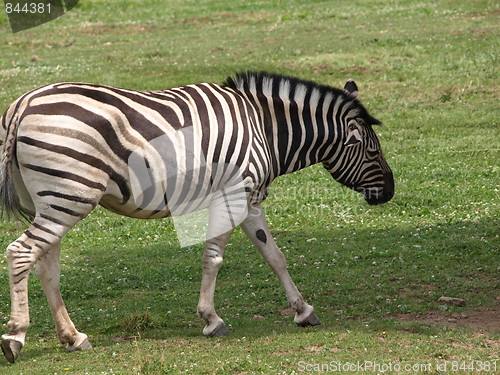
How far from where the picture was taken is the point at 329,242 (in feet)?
38.6

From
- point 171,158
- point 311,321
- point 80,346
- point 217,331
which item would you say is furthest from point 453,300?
point 80,346

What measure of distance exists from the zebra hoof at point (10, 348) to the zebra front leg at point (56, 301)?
0.58 m

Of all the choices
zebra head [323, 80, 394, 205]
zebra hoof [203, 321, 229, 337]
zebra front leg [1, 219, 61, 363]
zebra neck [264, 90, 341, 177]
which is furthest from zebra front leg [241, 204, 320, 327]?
zebra front leg [1, 219, 61, 363]

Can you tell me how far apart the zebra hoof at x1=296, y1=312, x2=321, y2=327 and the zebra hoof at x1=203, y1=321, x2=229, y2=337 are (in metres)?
0.90

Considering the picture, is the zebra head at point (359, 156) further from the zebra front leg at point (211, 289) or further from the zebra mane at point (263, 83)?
the zebra front leg at point (211, 289)

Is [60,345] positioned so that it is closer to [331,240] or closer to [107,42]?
[331,240]

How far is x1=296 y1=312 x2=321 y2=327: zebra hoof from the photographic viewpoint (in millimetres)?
8617

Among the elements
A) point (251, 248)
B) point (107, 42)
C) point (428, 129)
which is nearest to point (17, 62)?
point (107, 42)

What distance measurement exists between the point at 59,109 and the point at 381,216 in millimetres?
7026

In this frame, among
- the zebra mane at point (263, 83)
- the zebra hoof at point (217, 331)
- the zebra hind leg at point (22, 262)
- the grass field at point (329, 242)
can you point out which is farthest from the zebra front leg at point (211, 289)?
the zebra mane at point (263, 83)

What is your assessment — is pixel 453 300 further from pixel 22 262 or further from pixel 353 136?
pixel 22 262

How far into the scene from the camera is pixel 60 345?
8188mm

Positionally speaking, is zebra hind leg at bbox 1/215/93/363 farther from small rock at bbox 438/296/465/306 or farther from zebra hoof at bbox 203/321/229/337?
small rock at bbox 438/296/465/306

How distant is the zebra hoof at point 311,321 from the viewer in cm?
862
